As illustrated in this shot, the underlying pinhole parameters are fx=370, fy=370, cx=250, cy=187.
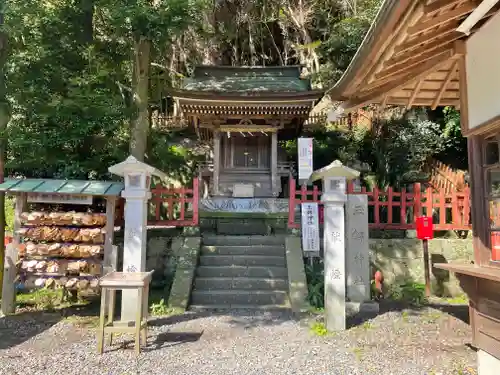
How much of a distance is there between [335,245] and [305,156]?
5533mm

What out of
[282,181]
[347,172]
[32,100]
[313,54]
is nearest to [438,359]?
[347,172]

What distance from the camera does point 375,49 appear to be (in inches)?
133

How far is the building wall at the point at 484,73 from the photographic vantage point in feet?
10.9

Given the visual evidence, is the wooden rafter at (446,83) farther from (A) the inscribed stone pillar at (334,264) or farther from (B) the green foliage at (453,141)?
(B) the green foliage at (453,141)

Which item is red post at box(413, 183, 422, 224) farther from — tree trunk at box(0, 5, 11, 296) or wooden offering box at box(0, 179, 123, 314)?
tree trunk at box(0, 5, 11, 296)

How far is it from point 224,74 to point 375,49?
442 inches

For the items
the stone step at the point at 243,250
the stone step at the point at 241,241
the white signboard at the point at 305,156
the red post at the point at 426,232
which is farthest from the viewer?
the white signboard at the point at 305,156

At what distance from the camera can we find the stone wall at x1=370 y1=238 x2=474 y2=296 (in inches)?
302

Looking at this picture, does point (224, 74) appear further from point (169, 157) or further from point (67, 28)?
point (67, 28)

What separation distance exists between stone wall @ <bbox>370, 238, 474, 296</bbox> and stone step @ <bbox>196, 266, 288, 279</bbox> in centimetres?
209

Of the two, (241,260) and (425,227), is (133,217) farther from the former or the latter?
(425,227)

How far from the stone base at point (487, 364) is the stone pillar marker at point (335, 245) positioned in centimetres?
187

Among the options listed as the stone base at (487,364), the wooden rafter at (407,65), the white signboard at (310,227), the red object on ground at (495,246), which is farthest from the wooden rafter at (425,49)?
the white signboard at (310,227)

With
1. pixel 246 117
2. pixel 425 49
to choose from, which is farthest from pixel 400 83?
pixel 246 117
